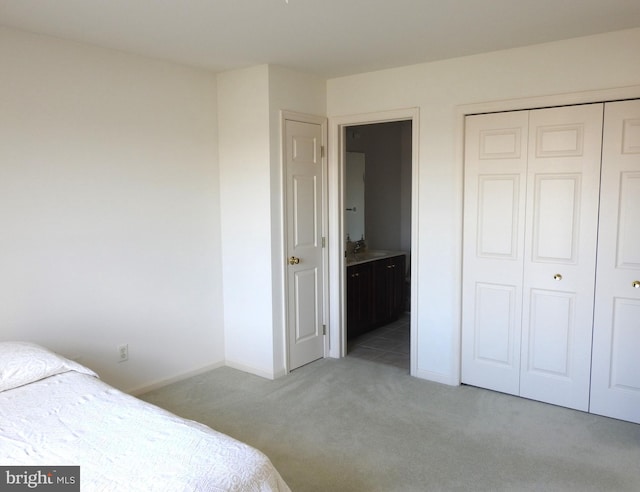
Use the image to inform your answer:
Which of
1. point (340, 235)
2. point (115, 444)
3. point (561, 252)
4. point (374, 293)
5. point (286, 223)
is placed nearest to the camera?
point (115, 444)

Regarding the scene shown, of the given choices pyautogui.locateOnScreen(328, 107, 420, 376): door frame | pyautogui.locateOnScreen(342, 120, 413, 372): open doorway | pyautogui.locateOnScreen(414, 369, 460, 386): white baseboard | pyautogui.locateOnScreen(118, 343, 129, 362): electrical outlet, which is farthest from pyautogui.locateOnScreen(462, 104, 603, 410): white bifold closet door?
pyautogui.locateOnScreen(118, 343, 129, 362): electrical outlet

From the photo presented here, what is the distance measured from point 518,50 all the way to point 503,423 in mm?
2448

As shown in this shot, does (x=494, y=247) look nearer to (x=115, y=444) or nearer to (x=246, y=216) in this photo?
(x=246, y=216)

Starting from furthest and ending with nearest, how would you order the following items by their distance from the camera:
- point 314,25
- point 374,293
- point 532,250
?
point 374,293 < point 532,250 < point 314,25

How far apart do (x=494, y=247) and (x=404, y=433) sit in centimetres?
145

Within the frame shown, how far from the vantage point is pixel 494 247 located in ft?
11.9

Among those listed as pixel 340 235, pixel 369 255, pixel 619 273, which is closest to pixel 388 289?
pixel 369 255

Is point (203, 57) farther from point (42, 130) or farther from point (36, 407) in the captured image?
point (36, 407)

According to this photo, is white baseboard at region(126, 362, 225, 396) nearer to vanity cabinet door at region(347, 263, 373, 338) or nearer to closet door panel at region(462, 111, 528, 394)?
vanity cabinet door at region(347, 263, 373, 338)

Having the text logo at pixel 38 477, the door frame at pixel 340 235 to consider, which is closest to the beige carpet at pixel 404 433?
the door frame at pixel 340 235

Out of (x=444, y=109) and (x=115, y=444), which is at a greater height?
(x=444, y=109)

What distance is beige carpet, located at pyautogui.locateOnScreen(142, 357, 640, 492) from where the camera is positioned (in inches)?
103

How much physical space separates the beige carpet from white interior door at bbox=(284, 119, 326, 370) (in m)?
0.37

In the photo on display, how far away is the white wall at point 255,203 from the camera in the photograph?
3.86 meters
